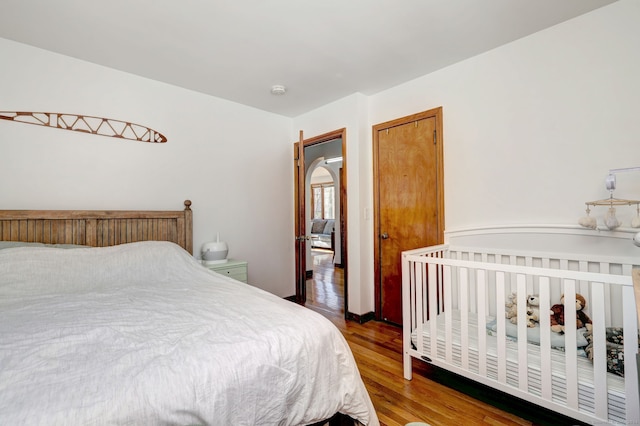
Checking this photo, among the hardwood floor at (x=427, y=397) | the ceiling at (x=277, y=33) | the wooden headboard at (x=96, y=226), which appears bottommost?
the hardwood floor at (x=427, y=397)

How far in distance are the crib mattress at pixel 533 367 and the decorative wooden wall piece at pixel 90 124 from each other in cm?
287

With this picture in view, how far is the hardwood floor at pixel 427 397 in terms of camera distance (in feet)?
5.30

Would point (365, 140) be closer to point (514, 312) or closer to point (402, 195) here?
point (402, 195)

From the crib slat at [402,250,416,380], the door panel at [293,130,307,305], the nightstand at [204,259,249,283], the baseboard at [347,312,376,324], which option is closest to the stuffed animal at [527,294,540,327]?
the crib slat at [402,250,416,380]

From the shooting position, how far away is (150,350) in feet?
3.35

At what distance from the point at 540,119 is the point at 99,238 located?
3.52 meters

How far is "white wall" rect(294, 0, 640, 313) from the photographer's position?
5.88 feet

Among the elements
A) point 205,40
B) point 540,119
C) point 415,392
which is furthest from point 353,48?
point 415,392

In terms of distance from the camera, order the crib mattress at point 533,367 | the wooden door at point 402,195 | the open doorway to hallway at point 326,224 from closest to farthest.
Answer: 1. the crib mattress at point 533,367
2. the wooden door at point 402,195
3. the open doorway to hallway at point 326,224

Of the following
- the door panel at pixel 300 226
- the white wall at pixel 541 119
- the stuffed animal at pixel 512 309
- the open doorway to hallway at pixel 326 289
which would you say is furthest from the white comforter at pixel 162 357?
the open doorway to hallway at pixel 326 289

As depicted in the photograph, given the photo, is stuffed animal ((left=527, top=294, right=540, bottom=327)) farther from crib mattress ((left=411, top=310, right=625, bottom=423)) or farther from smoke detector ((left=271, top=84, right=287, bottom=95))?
smoke detector ((left=271, top=84, right=287, bottom=95))

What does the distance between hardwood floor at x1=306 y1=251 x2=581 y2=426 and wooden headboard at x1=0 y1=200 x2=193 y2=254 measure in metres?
1.96

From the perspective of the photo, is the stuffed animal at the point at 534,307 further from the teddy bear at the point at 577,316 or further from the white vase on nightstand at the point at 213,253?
the white vase on nightstand at the point at 213,253

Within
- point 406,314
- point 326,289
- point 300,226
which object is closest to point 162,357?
point 406,314
